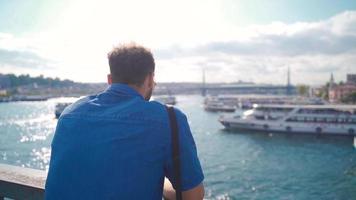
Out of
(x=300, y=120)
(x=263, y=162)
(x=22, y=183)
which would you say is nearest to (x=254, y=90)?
(x=300, y=120)

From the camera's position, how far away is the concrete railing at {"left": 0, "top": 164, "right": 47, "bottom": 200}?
1.51 m

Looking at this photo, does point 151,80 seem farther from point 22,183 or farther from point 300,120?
point 300,120

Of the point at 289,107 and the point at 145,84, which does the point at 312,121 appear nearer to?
the point at 289,107

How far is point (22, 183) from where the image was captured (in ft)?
5.07

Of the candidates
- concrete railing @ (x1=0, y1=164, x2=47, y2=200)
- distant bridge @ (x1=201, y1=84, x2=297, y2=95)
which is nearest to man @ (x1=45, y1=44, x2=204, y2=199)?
concrete railing @ (x1=0, y1=164, x2=47, y2=200)

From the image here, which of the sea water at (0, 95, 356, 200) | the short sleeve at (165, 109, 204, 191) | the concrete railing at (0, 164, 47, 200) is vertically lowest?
the sea water at (0, 95, 356, 200)

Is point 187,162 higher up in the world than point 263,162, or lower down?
higher up

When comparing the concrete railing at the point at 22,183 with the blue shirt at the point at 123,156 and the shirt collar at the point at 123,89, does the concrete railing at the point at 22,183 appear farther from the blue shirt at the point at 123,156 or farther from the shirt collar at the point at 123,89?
the shirt collar at the point at 123,89

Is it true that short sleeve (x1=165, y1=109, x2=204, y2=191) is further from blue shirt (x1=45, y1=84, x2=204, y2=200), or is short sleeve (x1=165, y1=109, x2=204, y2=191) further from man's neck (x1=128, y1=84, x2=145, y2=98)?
man's neck (x1=128, y1=84, x2=145, y2=98)

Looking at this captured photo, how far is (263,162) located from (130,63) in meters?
16.8

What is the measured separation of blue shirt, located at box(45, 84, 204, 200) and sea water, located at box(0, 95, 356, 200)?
10974 millimetres

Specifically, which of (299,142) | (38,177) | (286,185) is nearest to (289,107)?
(299,142)

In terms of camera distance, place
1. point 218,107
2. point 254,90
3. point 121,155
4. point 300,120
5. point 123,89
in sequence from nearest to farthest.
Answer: point 121,155 < point 123,89 < point 300,120 < point 218,107 < point 254,90

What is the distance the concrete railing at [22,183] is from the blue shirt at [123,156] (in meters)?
0.43
